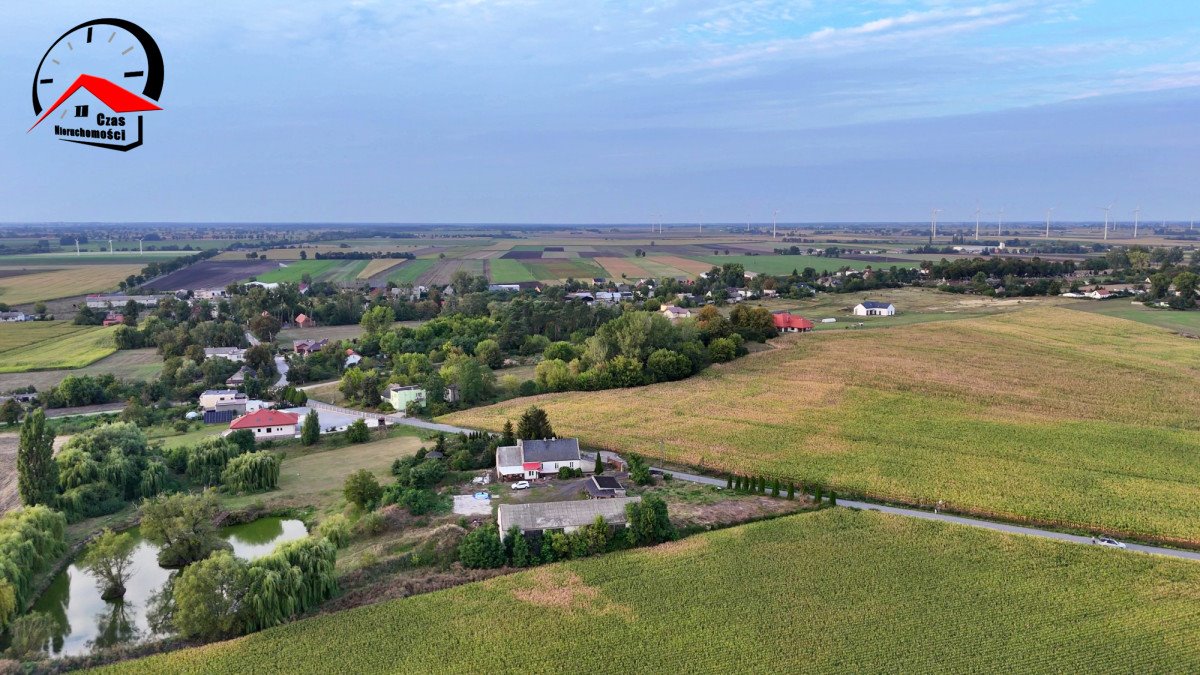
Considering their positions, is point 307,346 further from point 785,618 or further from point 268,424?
point 785,618

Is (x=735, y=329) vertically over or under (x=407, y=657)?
over

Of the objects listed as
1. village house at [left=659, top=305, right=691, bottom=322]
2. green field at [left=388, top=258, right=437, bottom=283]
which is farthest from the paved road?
green field at [left=388, top=258, right=437, bottom=283]

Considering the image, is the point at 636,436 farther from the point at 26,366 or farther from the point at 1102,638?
the point at 26,366

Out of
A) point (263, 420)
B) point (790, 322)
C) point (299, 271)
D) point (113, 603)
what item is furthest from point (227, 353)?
point (299, 271)

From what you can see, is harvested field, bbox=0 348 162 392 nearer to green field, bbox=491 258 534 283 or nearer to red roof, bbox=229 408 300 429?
red roof, bbox=229 408 300 429


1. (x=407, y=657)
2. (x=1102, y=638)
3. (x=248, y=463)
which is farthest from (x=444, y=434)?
(x=1102, y=638)

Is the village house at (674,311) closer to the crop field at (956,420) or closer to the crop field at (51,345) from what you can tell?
the crop field at (956,420)
